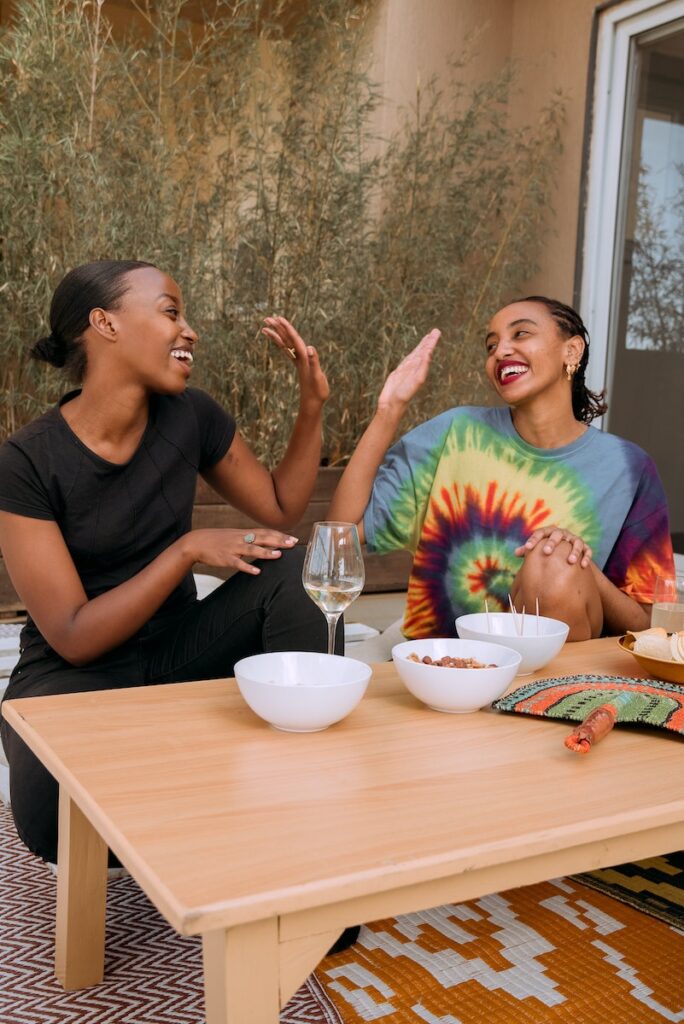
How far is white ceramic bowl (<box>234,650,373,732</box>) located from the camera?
124cm

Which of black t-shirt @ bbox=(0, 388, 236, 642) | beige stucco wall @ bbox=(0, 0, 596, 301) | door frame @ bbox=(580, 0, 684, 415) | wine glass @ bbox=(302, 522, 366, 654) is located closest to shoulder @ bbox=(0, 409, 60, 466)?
black t-shirt @ bbox=(0, 388, 236, 642)

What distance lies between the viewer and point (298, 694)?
124 centimetres

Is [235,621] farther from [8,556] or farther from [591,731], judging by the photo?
[591,731]

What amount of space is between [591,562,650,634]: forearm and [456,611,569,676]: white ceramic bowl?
32 centimetres

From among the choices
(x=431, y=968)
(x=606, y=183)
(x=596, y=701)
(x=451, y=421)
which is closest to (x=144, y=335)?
(x=451, y=421)

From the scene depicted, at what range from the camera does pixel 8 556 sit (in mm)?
1794

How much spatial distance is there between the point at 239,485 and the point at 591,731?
119cm

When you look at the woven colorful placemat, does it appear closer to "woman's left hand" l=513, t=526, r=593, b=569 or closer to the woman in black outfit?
"woman's left hand" l=513, t=526, r=593, b=569

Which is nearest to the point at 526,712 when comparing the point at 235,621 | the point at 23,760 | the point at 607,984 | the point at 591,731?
the point at 591,731

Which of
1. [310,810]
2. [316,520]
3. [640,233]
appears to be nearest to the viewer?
[310,810]

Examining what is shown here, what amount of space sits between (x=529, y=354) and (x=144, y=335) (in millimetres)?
832

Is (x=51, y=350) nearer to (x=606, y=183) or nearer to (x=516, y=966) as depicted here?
(x=516, y=966)

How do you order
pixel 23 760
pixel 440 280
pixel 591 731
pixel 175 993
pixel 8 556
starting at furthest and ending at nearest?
pixel 440 280, pixel 8 556, pixel 23 760, pixel 175 993, pixel 591 731

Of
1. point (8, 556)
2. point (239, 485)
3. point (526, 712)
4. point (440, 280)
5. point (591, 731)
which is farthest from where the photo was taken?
point (440, 280)
